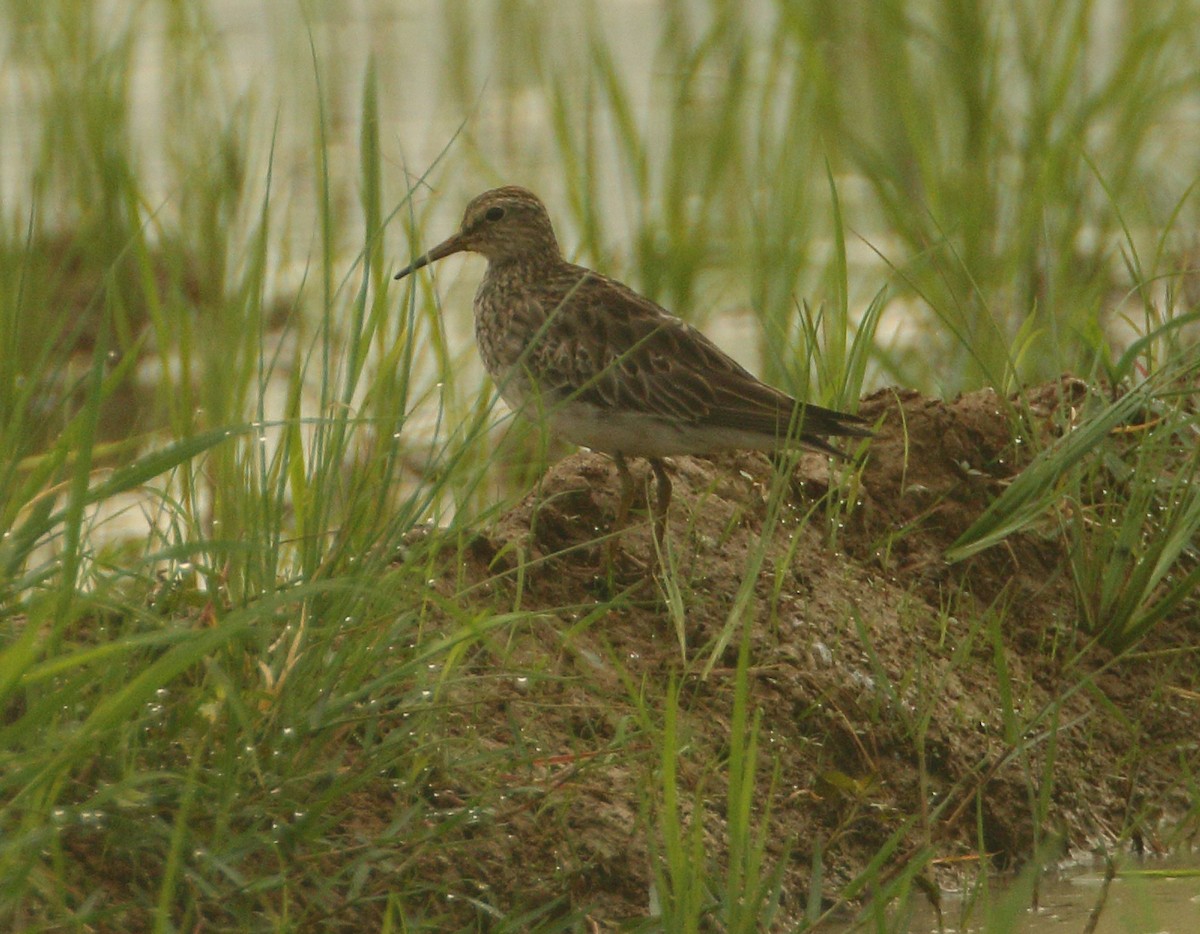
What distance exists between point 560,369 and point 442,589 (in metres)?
1.05

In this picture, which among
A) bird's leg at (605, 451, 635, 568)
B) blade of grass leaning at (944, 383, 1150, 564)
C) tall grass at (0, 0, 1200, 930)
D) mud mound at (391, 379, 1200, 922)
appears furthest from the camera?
bird's leg at (605, 451, 635, 568)

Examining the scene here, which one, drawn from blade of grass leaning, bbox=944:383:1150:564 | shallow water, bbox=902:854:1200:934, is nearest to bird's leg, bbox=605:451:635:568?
blade of grass leaning, bbox=944:383:1150:564

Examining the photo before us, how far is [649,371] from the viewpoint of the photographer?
5.03 meters

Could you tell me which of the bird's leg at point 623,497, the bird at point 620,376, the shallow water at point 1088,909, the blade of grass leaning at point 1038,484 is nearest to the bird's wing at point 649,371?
the bird at point 620,376

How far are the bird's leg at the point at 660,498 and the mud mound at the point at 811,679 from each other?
56 mm

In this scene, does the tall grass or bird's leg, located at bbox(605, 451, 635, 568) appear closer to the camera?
the tall grass

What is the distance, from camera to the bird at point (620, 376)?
4730 mm

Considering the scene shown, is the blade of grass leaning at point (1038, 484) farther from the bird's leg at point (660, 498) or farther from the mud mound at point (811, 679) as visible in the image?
the bird's leg at point (660, 498)

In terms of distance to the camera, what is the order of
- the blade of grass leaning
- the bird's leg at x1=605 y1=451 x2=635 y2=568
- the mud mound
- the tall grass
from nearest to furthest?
1. the tall grass
2. the mud mound
3. the blade of grass leaning
4. the bird's leg at x1=605 y1=451 x2=635 y2=568

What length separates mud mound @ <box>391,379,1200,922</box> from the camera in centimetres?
370

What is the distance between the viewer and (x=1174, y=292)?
5188 mm

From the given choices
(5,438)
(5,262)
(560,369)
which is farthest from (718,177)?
(5,438)

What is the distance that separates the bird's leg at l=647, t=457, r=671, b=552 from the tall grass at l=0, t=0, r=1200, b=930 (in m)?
0.34

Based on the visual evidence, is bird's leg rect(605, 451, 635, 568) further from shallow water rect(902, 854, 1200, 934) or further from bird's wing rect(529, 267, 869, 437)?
shallow water rect(902, 854, 1200, 934)
